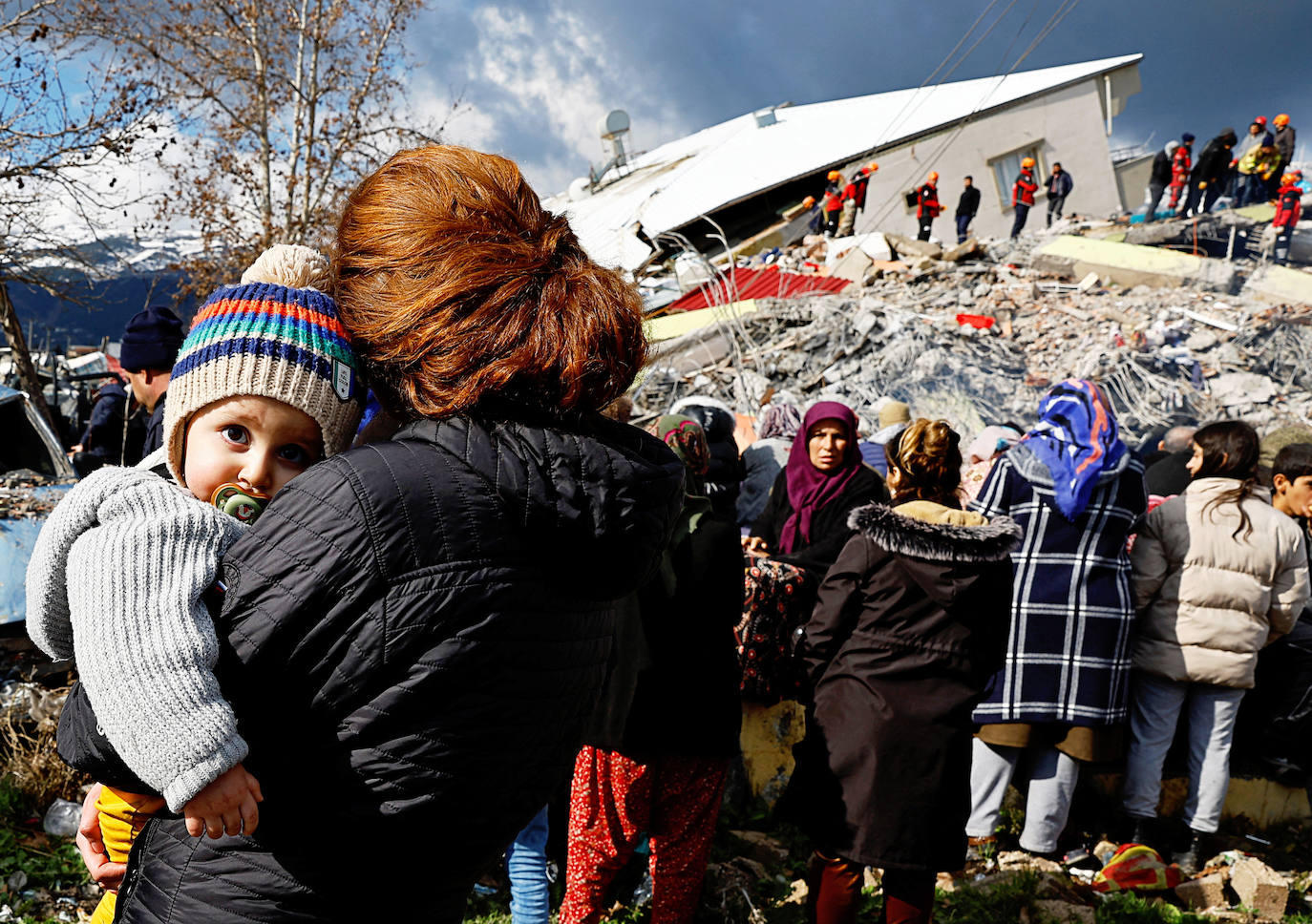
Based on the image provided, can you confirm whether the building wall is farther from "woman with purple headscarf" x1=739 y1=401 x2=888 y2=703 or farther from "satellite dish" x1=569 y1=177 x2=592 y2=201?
"woman with purple headscarf" x1=739 y1=401 x2=888 y2=703

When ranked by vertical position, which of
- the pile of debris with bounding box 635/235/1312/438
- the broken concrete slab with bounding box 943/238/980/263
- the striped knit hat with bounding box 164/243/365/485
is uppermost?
the broken concrete slab with bounding box 943/238/980/263

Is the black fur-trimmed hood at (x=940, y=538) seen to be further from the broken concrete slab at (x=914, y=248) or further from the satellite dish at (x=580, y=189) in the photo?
the satellite dish at (x=580, y=189)

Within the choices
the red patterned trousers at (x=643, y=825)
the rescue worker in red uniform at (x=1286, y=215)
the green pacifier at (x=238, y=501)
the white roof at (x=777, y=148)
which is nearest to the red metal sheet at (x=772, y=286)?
the white roof at (x=777, y=148)

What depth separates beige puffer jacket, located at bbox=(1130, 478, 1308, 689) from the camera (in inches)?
156

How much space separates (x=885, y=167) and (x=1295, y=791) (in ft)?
72.3

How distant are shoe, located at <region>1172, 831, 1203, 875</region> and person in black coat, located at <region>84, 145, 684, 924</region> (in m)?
4.34

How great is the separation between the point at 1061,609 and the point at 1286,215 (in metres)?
17.1

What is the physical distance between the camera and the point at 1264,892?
12.7 feet

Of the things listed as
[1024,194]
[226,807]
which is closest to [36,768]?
[226,807]

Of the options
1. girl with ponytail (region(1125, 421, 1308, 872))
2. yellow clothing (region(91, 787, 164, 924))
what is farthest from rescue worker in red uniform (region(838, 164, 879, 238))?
yellow clothing (region(91, 787, 164, 924))

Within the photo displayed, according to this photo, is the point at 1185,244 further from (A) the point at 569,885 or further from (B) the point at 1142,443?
(A) the point at 569,885

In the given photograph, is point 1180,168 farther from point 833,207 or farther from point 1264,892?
point 1264,892

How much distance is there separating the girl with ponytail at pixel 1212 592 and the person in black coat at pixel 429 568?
367 centimetres

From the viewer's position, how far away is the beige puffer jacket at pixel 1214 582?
3971 millimetres
